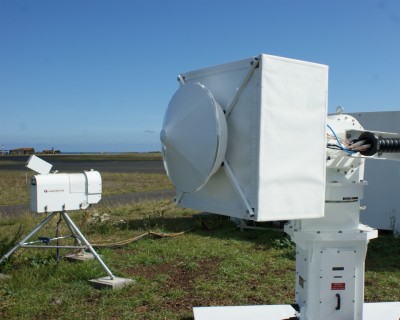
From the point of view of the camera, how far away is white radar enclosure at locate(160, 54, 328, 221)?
9.51 feet

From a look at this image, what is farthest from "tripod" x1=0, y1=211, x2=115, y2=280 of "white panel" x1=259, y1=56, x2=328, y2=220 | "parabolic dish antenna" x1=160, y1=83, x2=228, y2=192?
"white panel" x1=259, y1=56, x2=328, y2=220

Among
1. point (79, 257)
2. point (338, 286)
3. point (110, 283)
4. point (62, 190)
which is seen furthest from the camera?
point (79, 257)

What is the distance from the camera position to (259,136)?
2.86 metres

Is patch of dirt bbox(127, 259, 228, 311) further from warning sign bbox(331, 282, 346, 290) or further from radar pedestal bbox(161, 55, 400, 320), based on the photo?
warning sign bbox(331, 282, 346, 290)

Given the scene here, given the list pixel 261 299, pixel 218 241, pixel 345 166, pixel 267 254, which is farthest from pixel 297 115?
pixel 218 241

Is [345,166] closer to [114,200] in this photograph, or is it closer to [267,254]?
[267,254]

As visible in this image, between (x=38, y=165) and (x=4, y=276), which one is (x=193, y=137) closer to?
(x=38, y=165)

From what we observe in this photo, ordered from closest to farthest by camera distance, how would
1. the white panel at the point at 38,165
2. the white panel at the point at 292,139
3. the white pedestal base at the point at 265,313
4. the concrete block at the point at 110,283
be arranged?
the white panel at the point at 292,139, the white pedestal base at the point at 265,313, the concrete block at the point at 110,283, the white panel at the point at 38,165

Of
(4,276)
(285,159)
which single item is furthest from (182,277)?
(285,159)

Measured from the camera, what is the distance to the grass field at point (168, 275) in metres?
5.25

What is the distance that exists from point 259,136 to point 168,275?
4.14 m

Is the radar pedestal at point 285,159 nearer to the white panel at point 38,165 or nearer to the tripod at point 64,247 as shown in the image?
the tripod at point 64,247

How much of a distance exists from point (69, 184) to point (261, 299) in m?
2.90

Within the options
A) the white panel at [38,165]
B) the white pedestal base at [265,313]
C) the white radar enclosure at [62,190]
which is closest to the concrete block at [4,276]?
the white radar enclosure at [62,190]
